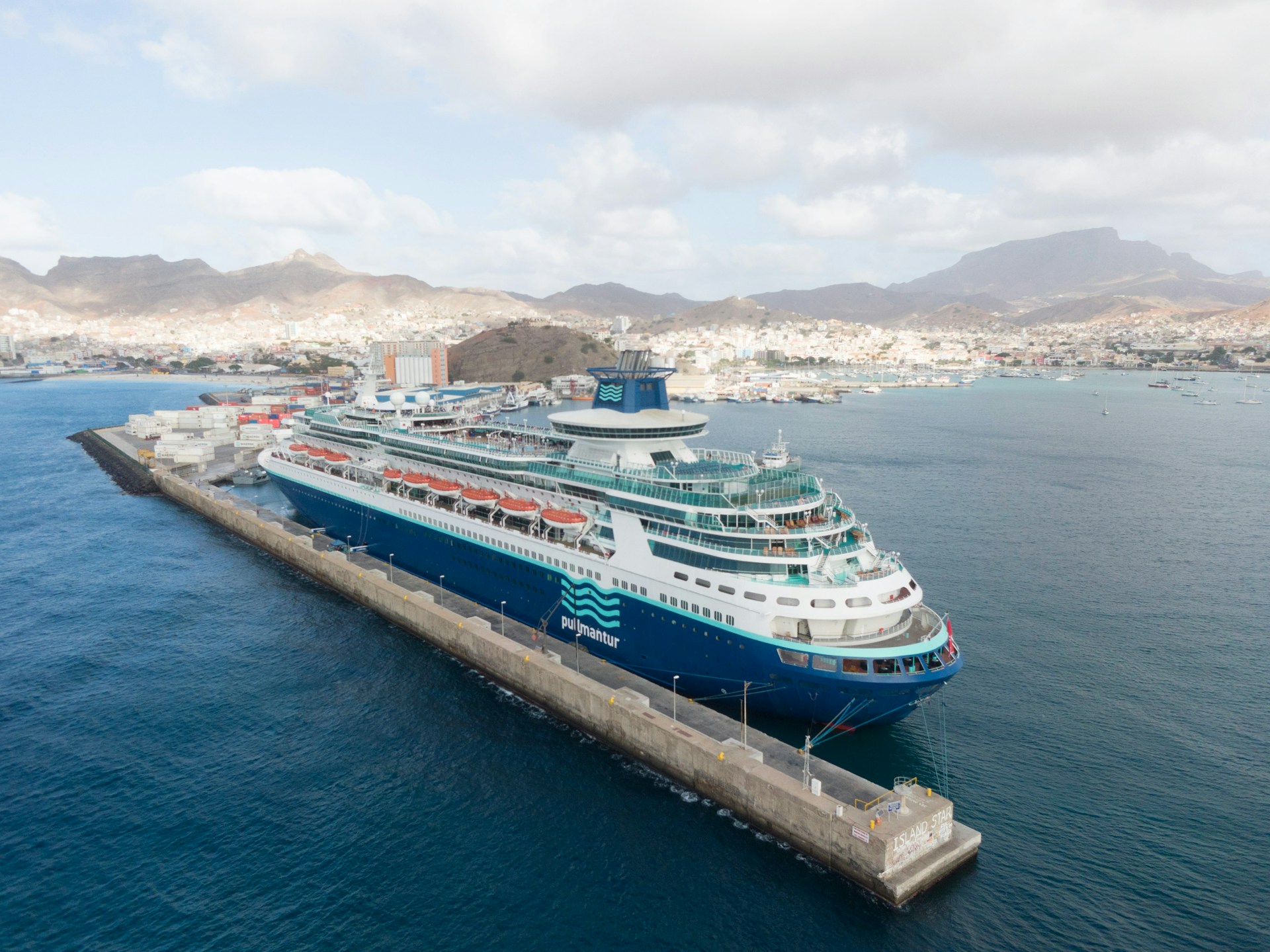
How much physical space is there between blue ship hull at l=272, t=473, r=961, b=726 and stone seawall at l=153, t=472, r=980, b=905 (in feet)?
5.43

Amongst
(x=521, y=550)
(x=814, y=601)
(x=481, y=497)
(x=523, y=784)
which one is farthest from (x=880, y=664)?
(x=481, y=497)

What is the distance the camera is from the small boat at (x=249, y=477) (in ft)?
182

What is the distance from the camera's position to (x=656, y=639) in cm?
2233

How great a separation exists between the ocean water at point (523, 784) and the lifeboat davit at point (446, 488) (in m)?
6.15

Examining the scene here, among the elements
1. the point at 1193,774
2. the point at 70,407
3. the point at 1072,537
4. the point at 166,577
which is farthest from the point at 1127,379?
the point at 70,407

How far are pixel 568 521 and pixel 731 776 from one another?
10.6 meters

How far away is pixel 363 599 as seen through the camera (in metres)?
31.5

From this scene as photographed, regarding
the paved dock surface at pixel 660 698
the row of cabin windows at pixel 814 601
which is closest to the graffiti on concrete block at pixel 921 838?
the paved dock surface at pixel 660 698

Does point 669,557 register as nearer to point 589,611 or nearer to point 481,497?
point 589,611

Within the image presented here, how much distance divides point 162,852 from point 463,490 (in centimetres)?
1641

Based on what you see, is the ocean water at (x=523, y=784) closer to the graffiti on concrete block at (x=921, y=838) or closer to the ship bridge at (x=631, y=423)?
the graffiti on concrete block at (x=921, y=838)

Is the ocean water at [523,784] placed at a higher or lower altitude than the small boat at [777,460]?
lower

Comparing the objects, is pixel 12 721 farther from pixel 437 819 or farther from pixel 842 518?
pixel 842 518

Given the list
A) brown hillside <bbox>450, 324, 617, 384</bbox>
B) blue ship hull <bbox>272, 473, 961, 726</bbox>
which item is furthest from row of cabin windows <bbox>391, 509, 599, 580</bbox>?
brown hillside <bbox>450, 324, 617, 384</bbox>
